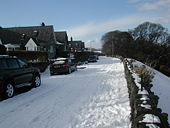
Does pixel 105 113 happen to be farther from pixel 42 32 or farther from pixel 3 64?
pixel 42 32

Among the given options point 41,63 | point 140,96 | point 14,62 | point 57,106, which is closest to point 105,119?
point 140,96

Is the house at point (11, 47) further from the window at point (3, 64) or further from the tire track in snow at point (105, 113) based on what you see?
the tire track in snow at point (105, 113)

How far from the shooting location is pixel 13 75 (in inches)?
372

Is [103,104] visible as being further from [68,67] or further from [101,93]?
[68,67]

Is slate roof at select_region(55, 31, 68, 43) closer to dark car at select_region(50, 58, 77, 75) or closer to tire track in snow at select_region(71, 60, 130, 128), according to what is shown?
dark car at select_region(50, 58, 77, 75)

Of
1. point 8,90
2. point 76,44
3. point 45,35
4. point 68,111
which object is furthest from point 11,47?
point 76,44

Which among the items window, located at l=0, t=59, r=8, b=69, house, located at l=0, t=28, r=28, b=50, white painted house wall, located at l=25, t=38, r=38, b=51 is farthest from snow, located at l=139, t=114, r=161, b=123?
white painted house wall, located at l=25, t=38, r=38, b=51

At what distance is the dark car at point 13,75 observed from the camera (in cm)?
876

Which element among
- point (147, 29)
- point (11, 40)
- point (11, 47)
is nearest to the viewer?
point (11, 47)

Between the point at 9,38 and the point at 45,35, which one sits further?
the point at 45,35

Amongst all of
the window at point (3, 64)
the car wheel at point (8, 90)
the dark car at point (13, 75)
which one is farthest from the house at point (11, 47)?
the car wheel at point (8, 90)

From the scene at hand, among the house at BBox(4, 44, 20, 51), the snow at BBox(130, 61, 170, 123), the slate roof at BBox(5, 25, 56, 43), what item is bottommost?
the snow at BBox(130, 61, 170, 123)

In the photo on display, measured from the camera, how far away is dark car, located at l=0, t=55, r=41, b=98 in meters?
8.76

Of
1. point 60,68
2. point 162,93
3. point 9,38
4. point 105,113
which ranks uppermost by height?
point 9,38
